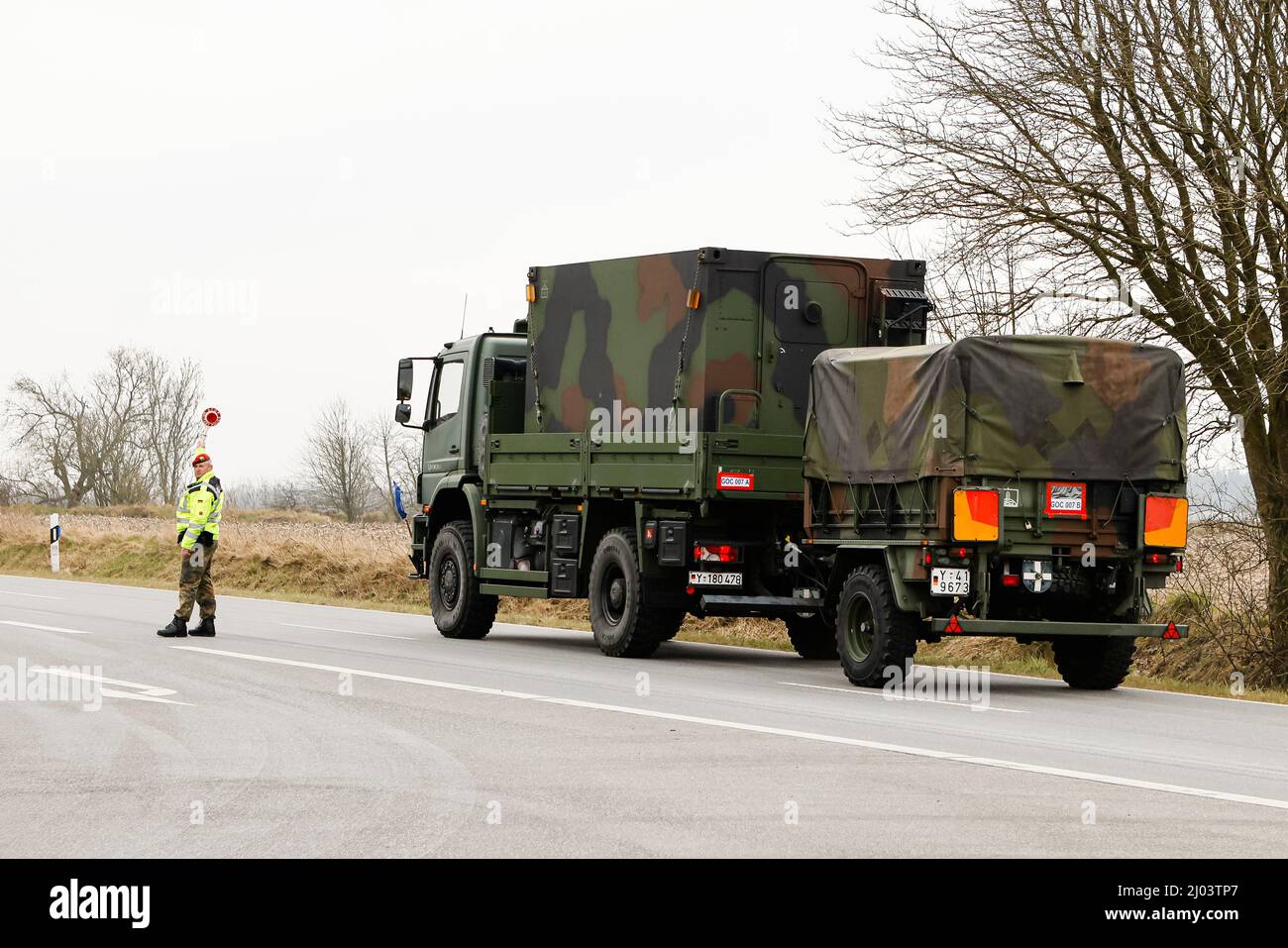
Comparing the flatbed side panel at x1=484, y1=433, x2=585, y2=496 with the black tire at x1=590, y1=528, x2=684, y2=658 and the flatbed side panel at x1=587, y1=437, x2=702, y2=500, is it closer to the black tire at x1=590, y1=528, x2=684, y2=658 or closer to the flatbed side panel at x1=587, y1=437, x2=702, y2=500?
A: the flatbed side panel at x1=587, y1=437, x2=702, y2=500

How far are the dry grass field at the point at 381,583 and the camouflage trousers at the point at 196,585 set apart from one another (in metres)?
5.82

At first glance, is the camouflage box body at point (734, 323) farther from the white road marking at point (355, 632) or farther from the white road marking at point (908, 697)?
the white road marking at point (355, 632)

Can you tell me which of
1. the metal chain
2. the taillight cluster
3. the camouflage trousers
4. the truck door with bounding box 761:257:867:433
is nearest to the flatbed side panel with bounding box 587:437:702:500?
the metal chain

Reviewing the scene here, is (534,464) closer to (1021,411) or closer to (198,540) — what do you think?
(198,540)

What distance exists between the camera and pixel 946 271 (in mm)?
18906

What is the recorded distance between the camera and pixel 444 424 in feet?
70.2

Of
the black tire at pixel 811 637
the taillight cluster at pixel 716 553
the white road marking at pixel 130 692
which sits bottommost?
the white road marking at pixel 130 692

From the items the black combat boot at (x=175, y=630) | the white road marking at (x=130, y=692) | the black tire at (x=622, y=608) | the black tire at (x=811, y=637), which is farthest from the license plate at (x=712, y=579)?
the black combat boot at (x=175, y=630)

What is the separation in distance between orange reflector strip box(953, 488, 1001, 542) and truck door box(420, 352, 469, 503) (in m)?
8.15

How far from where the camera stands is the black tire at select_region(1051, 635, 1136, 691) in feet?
49.7

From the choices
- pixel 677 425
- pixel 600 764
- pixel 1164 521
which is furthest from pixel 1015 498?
pixel 600 764

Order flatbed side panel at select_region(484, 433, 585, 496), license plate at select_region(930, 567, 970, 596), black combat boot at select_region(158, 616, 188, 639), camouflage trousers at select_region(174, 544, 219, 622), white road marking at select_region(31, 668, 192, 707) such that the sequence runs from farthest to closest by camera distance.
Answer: black combat boot at select_region(158, 616, 188, 639), camouflage trousers at select_region(174, 544, 219, 622), flatbed side panel at select_region(484, 433, 585, 496), license plate at select_region(930, 567, 970, 596), white road marking at select_region(31, 668, 192, 707)

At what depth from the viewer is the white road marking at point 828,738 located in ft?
29.6
